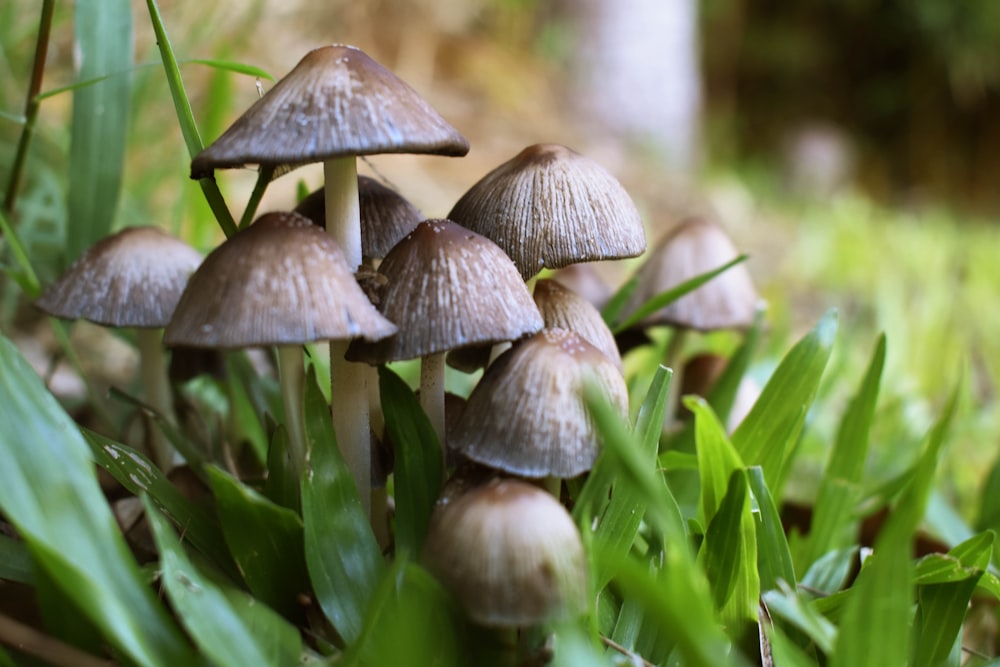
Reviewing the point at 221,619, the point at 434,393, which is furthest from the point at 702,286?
the point at 221,619

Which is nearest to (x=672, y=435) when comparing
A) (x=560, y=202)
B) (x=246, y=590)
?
(x=560, y=202)

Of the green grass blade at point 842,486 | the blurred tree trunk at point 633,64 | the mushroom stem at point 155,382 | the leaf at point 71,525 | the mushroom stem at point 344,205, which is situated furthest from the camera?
the blurred tree trunk at point 633,64

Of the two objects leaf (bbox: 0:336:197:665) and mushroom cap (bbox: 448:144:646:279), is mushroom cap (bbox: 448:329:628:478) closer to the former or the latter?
mushroom cap (bbox: 448:144:646:279)

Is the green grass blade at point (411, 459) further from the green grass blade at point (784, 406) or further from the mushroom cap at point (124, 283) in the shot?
the green grass blade at point (784, 406)

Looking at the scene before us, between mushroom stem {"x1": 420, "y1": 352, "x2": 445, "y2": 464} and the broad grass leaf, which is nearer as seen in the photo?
the broad grass leaf

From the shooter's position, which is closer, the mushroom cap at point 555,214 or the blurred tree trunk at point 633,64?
the mushroom cap at point 555,214

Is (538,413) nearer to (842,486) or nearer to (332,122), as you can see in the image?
(332,122)

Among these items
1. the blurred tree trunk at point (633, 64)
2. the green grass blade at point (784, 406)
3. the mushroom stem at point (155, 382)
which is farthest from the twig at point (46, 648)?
the blurred tree trunk at point (633, 64)

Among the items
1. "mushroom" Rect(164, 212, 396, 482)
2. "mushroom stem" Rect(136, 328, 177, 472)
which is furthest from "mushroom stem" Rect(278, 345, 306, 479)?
"mushroom stem" Rect(136, 328, 177, 472)
